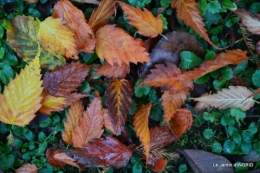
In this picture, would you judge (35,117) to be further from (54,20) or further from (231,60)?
(231,60)

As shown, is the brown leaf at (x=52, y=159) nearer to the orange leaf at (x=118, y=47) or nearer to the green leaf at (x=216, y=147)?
the orange leaf at (x=118, y=47)

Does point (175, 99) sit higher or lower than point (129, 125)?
higher

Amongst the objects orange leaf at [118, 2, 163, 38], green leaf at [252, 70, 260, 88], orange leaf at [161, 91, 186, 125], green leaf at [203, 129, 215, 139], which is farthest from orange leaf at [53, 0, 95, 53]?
green leaf at [252, 70, 260, 88]

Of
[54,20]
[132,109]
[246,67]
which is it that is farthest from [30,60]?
[246,67]

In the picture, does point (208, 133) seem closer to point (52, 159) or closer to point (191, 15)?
point (191, 15)

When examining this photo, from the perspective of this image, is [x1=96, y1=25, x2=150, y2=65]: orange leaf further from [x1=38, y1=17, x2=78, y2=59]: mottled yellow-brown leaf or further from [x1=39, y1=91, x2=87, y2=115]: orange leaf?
[x1=39, y1=91, x2=87, y2=115]: orange leaf

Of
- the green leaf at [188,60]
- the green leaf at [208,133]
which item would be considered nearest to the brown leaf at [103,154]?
the green leaf at [208,133]

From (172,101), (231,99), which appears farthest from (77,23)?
(231,99)
